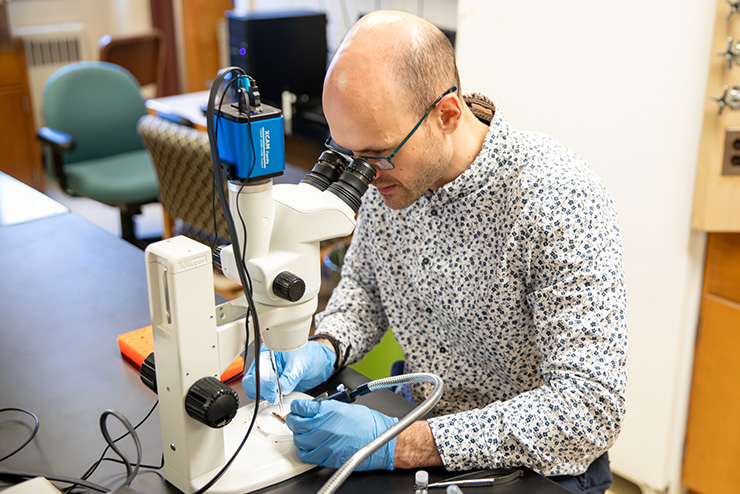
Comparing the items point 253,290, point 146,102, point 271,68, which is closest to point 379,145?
point 253,290

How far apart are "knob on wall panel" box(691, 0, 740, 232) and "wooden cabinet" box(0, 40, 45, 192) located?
3711 millimetres

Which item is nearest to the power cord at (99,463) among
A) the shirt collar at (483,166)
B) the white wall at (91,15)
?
the shirt collar at (483,166)

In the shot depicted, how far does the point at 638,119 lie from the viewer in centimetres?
181

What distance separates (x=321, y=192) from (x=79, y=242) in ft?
3.54

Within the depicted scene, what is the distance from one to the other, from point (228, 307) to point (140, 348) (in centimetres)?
40

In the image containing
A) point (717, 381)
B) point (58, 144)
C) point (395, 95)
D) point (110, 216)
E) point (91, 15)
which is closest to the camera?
point (395, 95)

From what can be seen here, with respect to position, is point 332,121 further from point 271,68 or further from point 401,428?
point 271,68

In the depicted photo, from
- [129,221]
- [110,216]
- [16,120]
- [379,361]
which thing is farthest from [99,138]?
[379,361]

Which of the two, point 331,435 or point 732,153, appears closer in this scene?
point 331,435

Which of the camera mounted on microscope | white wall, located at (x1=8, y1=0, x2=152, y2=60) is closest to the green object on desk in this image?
the camera mounted on microscope

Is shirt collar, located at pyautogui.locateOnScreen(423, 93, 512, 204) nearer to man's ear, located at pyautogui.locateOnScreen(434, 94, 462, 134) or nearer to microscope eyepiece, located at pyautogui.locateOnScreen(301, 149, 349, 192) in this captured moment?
man's ear, located at pyautogui.locateOnScreen(434, 94, 462, 134)

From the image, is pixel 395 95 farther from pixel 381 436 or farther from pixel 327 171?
pixel 381 436

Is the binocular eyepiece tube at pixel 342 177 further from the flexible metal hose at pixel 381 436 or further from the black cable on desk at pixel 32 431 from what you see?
the black cable on desk at pixel 32 431

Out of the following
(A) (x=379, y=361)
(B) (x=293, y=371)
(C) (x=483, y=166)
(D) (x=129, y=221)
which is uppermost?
(C) (x=483, y=166)
